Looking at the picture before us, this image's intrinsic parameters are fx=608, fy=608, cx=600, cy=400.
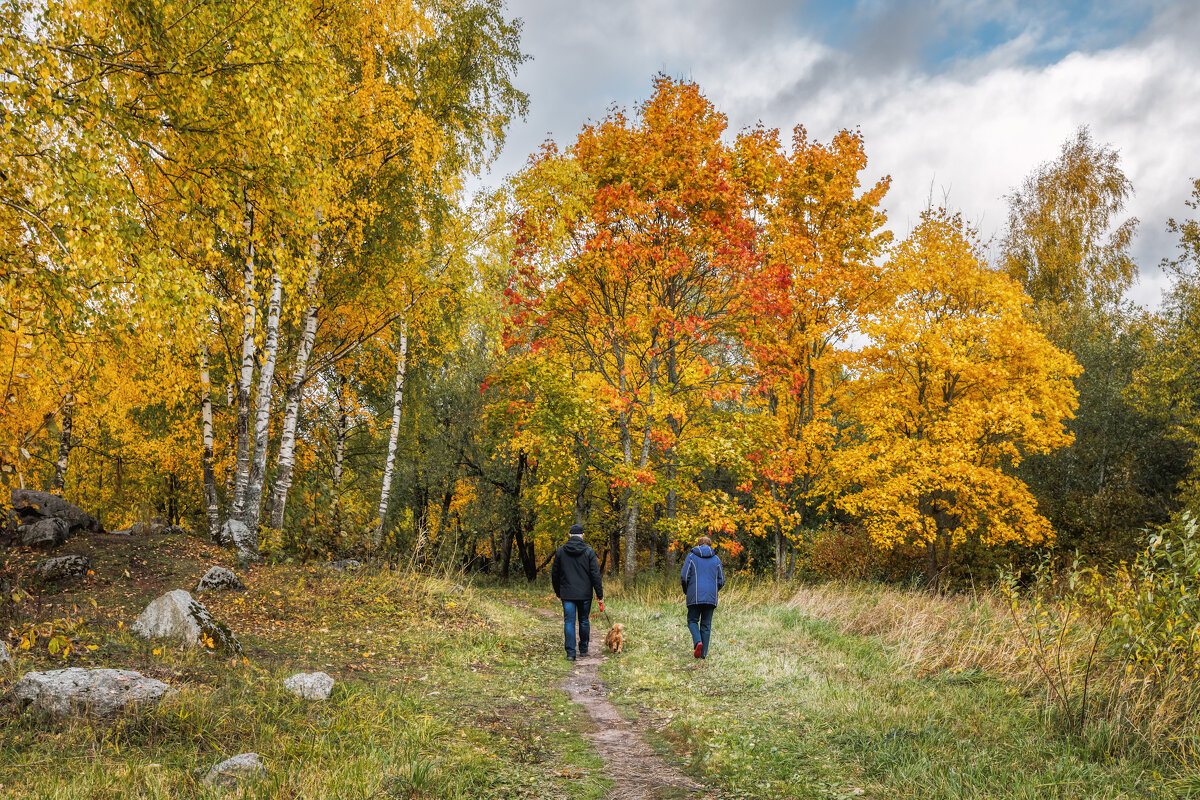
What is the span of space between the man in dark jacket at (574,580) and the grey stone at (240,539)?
237 inches

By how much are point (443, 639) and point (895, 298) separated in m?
16.2

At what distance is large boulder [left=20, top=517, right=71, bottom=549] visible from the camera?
957cm

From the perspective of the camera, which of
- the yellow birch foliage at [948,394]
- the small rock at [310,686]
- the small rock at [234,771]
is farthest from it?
the yellow birch foliage at [948,394]

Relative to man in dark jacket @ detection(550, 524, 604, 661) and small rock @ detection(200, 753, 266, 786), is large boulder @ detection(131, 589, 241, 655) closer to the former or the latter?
small rock @ detection(200, 753, 266, 786)

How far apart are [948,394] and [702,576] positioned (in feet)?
45.3

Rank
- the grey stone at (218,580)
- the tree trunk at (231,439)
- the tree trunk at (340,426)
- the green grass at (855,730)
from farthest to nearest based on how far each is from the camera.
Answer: the tree trunk at (340,426)
the tree trunk at (231,439)
the grey stone at (218,580)
the green grass at (855,730)

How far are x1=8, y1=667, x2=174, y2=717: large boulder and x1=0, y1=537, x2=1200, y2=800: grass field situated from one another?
0.41ft

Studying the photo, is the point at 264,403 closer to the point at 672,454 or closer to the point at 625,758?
the point at 625,758

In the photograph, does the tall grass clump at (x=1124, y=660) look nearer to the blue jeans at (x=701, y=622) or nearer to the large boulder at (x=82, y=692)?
the blue jeans at (x=701, y=622)

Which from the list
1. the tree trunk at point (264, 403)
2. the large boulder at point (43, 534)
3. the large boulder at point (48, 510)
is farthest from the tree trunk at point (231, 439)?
the large boulder at point (43, 534)

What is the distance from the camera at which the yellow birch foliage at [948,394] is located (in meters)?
16.6

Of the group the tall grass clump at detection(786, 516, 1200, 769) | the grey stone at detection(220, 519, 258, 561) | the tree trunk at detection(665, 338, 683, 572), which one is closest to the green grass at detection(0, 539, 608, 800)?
the grey stone at detection(220, 519, 258, 561)

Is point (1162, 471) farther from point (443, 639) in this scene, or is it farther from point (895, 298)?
point (443, 639)

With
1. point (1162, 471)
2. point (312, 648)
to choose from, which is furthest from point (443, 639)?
point (1162, 471)
